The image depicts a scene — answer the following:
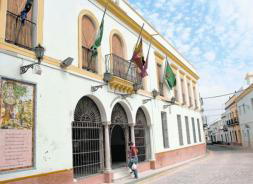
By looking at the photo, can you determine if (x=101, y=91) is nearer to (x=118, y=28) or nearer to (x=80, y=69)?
(x=80, y=69)

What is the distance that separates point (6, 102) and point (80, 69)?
3.35 meters

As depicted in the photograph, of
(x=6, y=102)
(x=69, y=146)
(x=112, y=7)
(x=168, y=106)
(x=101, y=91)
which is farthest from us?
(x=168, y=106)

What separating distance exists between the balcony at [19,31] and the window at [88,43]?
2.53 meters

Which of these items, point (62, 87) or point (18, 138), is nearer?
point (18, 138)

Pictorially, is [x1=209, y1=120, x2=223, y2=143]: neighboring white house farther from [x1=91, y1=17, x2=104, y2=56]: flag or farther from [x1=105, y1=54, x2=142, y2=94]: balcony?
[x1=91, y1=17, x2=104, y2=56]: flag

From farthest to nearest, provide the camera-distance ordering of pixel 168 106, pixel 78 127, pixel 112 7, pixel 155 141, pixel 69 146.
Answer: pixel 168 106, pixel 155 141, pixel 112 7, pixel 78 127, pixel 69 146

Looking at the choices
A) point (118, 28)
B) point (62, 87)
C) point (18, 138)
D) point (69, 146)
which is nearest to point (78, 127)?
point (69, 146)

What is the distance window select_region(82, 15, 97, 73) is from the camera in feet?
32.9

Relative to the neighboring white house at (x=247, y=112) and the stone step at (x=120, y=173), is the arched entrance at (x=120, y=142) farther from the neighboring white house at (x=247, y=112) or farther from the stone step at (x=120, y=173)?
the neighboring white house at (x=247, y=112)

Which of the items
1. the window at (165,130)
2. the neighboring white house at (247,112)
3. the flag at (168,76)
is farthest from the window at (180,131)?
the neighboring white house at (247,112)

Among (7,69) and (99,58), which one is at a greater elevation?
(99,58)

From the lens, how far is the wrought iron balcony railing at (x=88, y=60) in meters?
9.97

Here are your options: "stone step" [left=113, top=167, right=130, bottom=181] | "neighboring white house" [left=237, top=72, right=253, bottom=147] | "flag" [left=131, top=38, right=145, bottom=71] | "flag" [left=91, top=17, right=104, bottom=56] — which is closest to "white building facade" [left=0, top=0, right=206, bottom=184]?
"stone step" [left=113, top=167, right=130, bottom=181]

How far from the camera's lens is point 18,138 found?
6.50 m
